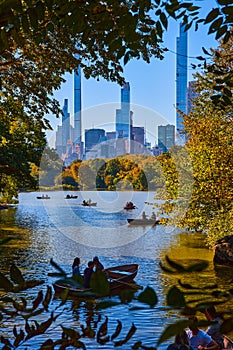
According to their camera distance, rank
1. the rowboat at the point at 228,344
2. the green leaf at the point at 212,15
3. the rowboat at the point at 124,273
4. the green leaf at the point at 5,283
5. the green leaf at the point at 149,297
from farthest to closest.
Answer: the rowboat at the point at 124,273 < the rowboat at the point at 228,344 < the green leaf at the point at 212,15 < the green leaf at the point at 5,283 < the green leaf at the point at 149,297

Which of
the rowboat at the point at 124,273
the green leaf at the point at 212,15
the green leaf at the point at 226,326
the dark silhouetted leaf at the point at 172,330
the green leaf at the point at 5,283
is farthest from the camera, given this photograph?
the rowboat at the point at 124,273

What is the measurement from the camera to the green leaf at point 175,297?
4.96ft

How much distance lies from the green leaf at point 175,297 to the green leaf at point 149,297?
4cm

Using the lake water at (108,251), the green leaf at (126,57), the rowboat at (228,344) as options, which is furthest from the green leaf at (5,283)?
the lake water at (108,251)

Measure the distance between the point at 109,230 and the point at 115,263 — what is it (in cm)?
1928

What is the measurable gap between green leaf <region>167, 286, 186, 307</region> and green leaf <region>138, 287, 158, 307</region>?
45mm

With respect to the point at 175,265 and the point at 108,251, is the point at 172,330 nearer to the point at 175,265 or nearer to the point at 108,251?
the point at 175,265

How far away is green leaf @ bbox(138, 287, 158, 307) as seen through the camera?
4.82 feet

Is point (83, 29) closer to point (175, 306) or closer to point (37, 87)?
point (175, 306)

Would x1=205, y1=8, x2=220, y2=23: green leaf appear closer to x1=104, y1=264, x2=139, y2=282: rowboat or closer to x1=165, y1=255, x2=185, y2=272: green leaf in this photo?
x1=165, y1=255, x2=185, y2=272: green leaf

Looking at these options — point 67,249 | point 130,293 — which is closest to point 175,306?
point 130,293

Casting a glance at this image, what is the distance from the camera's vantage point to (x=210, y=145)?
25516 mm

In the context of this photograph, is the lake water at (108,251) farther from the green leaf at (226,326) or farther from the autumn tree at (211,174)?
the green leaf at (226,326)

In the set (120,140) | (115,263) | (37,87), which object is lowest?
(115,263)
